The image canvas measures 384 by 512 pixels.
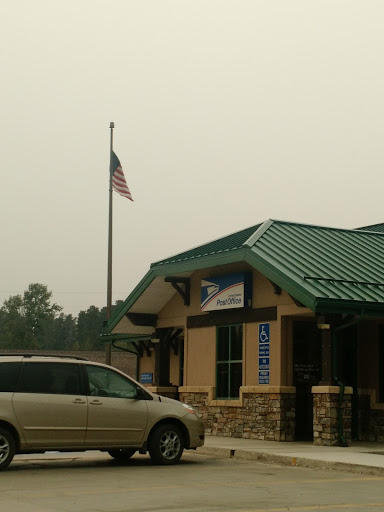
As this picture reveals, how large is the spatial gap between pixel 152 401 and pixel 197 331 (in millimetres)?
9052

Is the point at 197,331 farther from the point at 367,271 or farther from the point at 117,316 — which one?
the point at 367,271

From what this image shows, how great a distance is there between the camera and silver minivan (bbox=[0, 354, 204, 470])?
517 inches

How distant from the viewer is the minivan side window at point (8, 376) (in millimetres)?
13242

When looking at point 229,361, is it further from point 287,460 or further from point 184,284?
point 287,460

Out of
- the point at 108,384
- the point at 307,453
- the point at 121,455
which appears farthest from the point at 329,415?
the point at 108,384

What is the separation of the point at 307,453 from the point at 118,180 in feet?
56.3

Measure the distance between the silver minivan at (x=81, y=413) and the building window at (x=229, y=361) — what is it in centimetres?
679

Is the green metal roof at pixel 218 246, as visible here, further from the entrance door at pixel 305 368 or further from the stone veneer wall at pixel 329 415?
the stone veneer wall at pixel 329 415

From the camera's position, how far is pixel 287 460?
15.0 meters

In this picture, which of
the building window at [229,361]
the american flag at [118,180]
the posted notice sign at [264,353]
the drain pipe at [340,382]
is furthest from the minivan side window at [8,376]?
the american flag at [118,180]

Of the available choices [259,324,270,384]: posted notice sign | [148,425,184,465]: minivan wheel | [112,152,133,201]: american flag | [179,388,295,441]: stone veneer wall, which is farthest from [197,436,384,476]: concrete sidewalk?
[112,152,133,201]: american flag

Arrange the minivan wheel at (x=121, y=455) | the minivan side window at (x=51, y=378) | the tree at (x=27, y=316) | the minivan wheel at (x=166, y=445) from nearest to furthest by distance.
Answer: the minivan side window at (x=51, y=378), the minivan wheel at (x=166, y=445), the minivan wheel at (x=121, y=455), the tree at (x=27, y=316)

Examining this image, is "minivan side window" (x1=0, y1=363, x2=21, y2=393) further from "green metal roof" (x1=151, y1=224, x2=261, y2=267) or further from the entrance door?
the entrance door

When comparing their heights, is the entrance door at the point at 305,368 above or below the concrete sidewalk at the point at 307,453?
above
